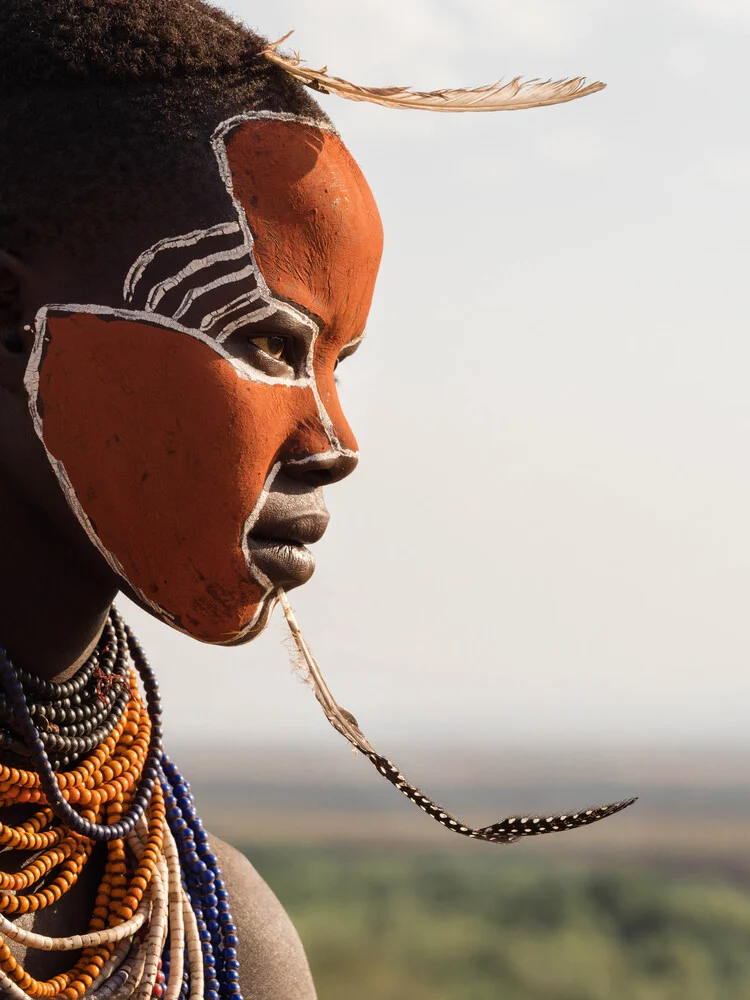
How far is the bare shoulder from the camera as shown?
131 inches

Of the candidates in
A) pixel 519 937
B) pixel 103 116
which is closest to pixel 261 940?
pixel 103 116

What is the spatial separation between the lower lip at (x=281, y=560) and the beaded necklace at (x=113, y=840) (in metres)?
0.52

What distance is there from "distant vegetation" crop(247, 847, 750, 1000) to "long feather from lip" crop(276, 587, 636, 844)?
53.6 ft

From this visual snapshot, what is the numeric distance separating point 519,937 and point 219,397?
2442cm

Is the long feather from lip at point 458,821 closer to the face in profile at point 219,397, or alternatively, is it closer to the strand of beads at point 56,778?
the face in profile at point 219,397

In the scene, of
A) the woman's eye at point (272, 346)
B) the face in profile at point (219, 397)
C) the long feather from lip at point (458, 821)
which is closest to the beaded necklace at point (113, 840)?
the face in profile at point (219, 397)

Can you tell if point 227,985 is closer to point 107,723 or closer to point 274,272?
point 107,723

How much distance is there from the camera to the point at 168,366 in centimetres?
276

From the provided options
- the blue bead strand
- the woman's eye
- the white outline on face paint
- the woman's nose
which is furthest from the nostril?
the blue bead strand

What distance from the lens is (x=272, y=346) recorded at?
2900 millimetres

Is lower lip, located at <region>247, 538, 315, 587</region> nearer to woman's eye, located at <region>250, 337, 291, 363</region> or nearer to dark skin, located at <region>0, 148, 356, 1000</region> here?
dark skin, located at <region>0, 148, 356, 1000</region>

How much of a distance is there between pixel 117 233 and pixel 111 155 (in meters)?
0.16

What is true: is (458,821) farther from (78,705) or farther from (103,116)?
(103,116)

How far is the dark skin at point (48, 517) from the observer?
2.81 metres
